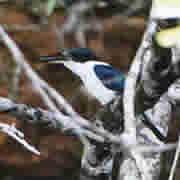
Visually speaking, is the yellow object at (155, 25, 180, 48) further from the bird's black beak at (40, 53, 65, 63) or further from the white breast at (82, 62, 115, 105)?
the bird's black beak at (40, 53, 65, 63)

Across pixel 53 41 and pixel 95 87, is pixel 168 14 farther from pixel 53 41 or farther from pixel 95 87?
pixel 53 41

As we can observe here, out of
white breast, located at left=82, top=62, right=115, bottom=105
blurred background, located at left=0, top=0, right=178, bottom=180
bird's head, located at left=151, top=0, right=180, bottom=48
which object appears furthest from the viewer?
blurred background, located at left=0, top=0, right=178, bottom=180

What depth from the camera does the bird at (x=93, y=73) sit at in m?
1.30

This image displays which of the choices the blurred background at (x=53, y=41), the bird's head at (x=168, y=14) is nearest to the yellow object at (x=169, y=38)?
the bird's head at (x=168, y=14)

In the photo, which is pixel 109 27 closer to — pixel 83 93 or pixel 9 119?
pixel 9 119

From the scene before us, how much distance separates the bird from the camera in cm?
130

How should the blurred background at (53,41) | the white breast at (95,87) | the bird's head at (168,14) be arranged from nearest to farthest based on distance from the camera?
the bird's head at (168,14)
the white breast at (95,87)
the blurred background at (53,41)

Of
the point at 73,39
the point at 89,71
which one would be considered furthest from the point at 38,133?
the point at 73,39

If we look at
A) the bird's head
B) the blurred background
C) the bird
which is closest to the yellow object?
the bird's head

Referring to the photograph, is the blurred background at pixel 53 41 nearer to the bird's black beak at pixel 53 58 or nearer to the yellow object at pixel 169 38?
the bird's black beak at pixel 53 58

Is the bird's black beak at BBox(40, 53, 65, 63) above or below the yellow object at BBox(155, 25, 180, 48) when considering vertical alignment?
below

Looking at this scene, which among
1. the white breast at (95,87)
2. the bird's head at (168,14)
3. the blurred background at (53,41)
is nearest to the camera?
the bird's head at (168,14)

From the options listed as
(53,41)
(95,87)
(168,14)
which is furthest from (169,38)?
(53,41)

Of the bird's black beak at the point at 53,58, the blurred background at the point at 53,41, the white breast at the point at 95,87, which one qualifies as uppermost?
the bird's black beak at the point at 53,58
